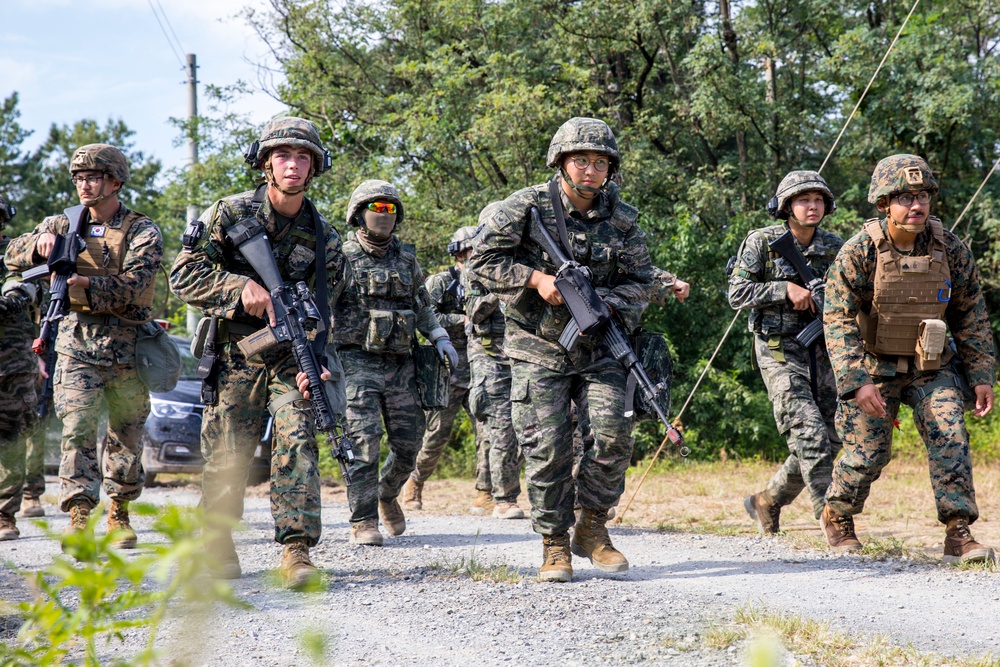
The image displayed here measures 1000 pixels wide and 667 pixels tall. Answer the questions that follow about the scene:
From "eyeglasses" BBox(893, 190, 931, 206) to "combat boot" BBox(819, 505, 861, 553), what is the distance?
188cm

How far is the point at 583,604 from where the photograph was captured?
4434 mm

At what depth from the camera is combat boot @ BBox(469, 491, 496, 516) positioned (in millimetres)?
9387

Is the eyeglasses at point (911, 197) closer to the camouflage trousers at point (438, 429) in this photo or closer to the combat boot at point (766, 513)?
the combat boot at point (766, 513)

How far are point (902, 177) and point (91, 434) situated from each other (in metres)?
5.10

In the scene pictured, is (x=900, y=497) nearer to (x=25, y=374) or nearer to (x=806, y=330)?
(x=806, y=330)

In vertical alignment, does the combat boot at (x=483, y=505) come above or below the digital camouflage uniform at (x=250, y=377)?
below

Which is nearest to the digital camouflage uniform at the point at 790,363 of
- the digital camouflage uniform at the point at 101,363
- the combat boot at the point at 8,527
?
the digital camouflage uniform at the point at 101,363

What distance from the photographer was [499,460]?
865 cm

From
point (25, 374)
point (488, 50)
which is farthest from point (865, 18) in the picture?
point (25, 374)

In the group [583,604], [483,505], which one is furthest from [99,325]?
[483,505]

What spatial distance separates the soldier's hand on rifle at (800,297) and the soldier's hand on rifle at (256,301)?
353cm

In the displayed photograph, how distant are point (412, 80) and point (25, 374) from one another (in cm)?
1040

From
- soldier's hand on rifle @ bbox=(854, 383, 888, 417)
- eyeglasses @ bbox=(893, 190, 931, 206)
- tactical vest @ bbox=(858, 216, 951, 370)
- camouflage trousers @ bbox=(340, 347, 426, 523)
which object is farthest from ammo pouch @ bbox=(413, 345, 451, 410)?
eyeglasses @ bbox=(893, 190, 931, 206)

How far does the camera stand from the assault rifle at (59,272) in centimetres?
614
